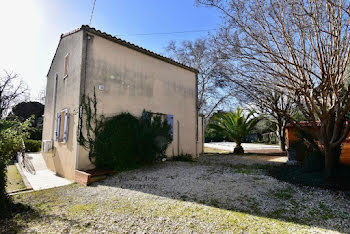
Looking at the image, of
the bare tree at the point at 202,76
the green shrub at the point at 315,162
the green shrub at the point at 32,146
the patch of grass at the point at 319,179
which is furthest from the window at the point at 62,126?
the bare tree at the point at 202,76

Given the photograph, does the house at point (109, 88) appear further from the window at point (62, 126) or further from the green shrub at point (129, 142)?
the green shrub at point (129, 142)

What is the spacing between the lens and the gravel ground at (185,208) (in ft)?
12.3

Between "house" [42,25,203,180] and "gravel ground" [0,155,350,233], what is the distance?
Result: 2.72 m

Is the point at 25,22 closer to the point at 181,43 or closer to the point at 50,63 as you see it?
the point at 50,63

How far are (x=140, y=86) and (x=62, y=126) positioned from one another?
14.3ft

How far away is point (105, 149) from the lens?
8109mm

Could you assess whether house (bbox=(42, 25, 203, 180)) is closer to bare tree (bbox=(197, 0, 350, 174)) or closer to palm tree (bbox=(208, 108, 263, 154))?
bare tree (bbox=(197, 0, 350, 174))

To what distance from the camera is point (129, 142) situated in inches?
332

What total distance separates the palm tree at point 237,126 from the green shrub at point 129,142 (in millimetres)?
8662

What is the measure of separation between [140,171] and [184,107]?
548 cm

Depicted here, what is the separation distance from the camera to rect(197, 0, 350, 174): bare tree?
18.1 feet

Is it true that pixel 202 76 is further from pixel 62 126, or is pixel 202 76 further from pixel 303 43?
pixel 303 43

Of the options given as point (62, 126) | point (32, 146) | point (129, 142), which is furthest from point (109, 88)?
point (32, 146)

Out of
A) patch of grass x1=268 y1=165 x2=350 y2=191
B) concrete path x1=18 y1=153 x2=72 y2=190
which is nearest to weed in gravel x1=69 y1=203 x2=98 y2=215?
concrete path x1=18 y1=153 x2=72 y2=190
